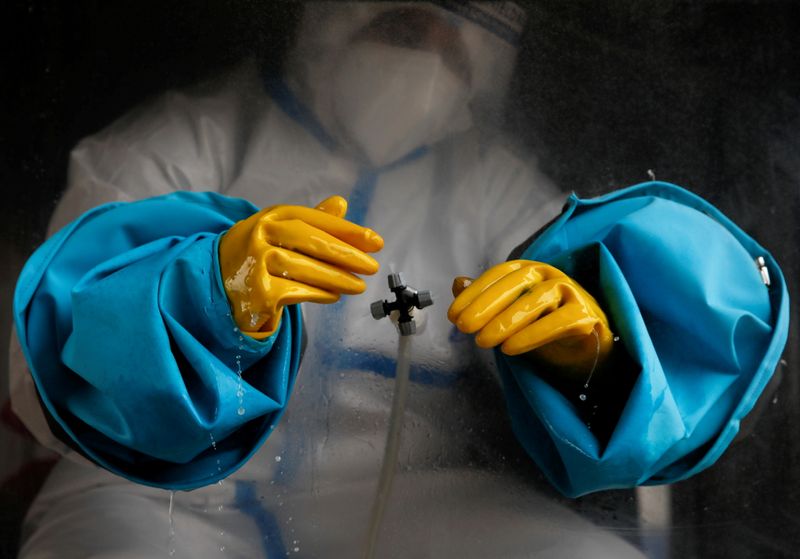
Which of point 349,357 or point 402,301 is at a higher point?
point 402,301

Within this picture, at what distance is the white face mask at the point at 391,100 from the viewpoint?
80 centimetres

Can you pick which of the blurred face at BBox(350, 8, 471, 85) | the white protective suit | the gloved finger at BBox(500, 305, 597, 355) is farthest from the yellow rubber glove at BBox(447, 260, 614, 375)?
the blurred face at BBox(350, 8, 471, 85)

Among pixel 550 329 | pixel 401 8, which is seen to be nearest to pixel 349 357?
pixel 550 329

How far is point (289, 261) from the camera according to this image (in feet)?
1.80

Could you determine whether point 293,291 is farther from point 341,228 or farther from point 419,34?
point 419,34

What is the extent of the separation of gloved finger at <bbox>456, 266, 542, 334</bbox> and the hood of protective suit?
0.26 m

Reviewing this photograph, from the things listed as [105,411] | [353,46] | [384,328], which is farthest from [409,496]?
[353,46]

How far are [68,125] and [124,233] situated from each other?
236 millimetres

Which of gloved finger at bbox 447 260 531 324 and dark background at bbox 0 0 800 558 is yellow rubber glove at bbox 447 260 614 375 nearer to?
gloved finger at bbox 447 260 531 324

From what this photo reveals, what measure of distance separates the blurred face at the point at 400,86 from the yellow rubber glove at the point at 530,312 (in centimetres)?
24

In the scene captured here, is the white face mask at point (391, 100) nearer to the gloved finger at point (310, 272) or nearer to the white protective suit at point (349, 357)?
the white protective suit at point (349, 357)

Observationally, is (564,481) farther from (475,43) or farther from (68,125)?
(68,125)

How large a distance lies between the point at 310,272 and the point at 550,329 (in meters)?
0.17

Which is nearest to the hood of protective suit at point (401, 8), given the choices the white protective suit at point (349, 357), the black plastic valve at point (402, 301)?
the white protective suit at point (349, 357)
